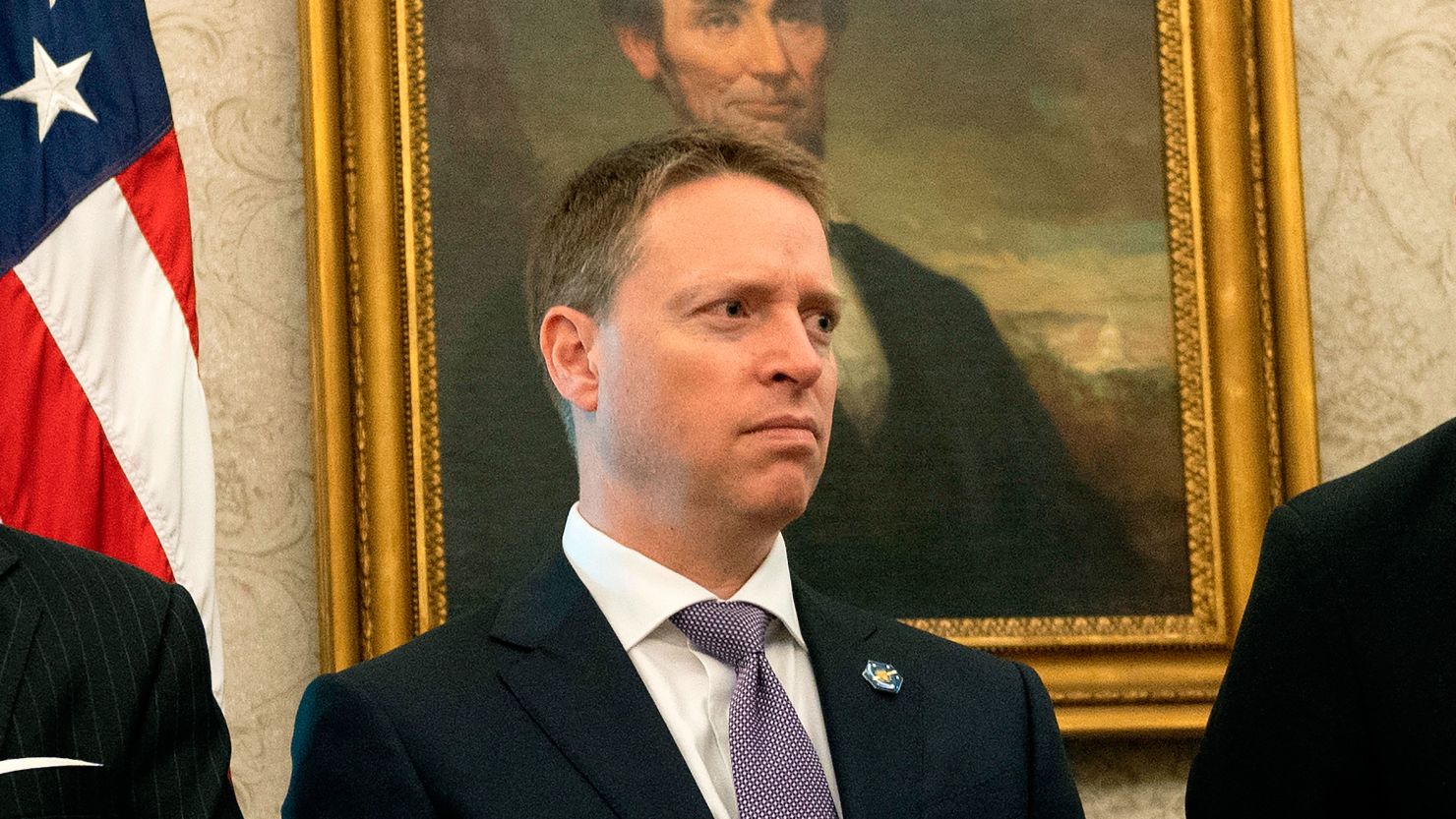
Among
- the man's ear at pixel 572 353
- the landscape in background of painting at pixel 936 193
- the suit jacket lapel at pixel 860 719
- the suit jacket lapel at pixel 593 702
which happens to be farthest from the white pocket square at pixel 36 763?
the landscape in background of painting at pixel 936 193

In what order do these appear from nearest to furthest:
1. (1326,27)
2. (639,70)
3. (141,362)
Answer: (141,362), (639,70), (1326,27)

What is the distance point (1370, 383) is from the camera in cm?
414

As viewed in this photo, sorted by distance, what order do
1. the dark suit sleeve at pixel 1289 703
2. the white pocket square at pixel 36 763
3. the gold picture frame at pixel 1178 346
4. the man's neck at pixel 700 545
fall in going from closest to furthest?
the white pocket square at pixel 36 763, the dark suit sleeve at pixel 1289 703, the man's neck at pixel 700 545, the gold picture frame at pixel 1178 346

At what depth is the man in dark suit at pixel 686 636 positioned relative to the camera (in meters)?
2.41

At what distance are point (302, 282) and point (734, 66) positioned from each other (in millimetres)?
1105

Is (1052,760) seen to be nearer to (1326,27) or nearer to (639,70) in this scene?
(639,70)

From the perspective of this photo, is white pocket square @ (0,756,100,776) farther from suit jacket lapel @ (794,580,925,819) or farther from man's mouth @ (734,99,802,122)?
man's mouth @ (734,99,802,122)

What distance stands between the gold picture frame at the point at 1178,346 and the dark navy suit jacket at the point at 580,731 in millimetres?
1090

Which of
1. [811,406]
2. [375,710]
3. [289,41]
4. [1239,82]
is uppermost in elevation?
[289,41]

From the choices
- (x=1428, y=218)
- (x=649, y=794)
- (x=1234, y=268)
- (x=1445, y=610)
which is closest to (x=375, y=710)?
(x=649, y=794)

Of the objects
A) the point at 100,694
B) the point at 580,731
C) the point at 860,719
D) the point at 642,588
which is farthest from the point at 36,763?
the point at 860,719

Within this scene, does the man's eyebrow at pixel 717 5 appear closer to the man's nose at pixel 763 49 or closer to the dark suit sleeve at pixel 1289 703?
the man's nose at pixel 763 49

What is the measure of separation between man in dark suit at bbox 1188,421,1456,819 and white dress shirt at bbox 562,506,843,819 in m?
0.60

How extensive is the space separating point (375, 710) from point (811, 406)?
78cm
